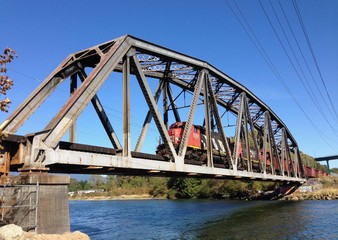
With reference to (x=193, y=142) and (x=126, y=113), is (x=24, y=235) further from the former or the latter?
(x=193, y=142)

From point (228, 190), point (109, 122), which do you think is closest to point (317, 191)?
point (228, 190)

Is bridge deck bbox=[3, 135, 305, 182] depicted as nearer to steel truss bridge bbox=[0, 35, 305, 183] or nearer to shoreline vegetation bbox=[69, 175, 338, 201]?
steel truss bridge bbox=[0, 35, 305, 183]

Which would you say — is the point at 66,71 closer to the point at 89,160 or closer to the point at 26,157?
the point at 89,160

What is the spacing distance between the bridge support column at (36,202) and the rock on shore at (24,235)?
0.55 m

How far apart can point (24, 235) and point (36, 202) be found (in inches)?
48.9

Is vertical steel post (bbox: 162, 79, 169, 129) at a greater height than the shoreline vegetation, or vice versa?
vertical steel post (bbox: 162, 79, 169, 129)

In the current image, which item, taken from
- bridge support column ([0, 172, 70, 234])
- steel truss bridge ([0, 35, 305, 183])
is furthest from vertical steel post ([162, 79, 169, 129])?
bridge support column ([0, 172, 70, 234])

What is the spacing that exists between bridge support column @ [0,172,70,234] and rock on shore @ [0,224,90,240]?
549mm

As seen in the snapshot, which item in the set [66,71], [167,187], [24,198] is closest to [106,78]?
[66,71]

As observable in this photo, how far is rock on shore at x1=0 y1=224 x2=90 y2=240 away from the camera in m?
9.06

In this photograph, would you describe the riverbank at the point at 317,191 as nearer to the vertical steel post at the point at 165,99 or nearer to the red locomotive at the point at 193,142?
the red locomotive at the point at 193,142

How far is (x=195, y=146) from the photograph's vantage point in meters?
28.3

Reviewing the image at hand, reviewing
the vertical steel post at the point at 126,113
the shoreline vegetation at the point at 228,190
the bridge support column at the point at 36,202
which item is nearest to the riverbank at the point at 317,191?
the shoreline vegetation at the point at 228,190

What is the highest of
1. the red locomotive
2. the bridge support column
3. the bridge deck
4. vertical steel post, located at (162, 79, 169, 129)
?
vertical steel post, located at (162, 79, 169, 129)
